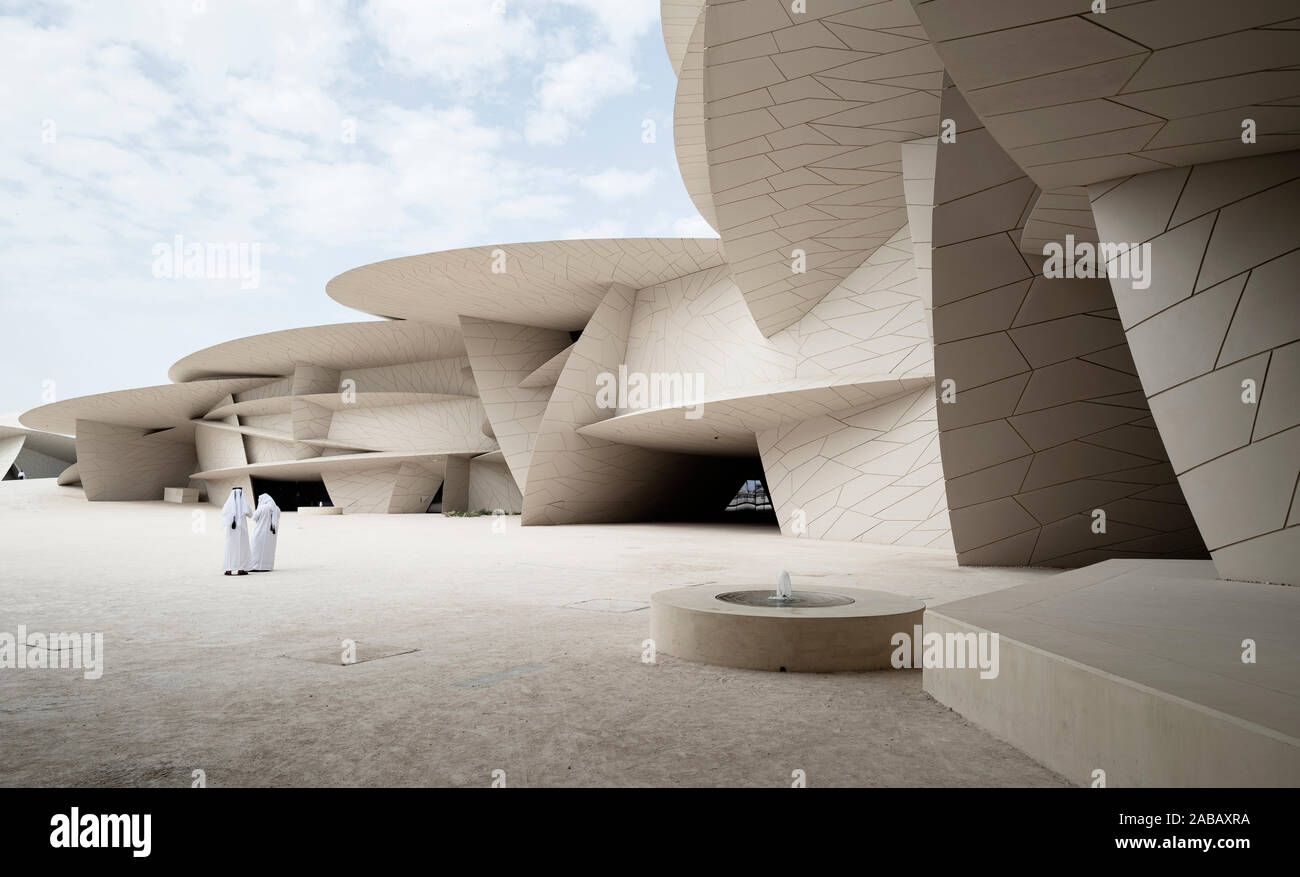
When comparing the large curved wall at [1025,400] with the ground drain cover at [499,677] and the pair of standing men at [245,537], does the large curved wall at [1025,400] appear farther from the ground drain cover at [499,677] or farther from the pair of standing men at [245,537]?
the pair of standing men at [245,537]

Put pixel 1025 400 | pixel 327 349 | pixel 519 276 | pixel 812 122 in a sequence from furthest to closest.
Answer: pixel 327 349
pixel 519 276
pixel 812 122
pixel 1025 400

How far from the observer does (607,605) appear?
7.51 m

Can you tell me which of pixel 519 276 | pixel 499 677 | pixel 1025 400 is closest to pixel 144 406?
pixel 519 276

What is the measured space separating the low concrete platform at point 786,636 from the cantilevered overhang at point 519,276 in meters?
16.0

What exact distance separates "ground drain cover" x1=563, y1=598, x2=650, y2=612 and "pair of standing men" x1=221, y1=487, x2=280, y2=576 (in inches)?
196

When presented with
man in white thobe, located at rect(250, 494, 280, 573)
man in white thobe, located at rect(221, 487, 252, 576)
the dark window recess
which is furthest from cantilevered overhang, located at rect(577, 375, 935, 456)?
the dark window recess

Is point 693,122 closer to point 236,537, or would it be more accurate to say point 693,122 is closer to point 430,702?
point 236,537

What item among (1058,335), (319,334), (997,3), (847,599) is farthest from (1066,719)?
(319,334)

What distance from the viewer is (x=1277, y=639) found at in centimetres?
378

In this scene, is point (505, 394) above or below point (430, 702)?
above

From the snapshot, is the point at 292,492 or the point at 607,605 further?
the point at 292,492

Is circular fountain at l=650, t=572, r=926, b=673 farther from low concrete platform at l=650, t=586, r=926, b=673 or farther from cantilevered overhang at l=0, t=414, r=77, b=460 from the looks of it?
cantilevered overhang at l=0, t=414, r=77, b=460

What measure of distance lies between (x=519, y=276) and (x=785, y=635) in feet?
60.8
